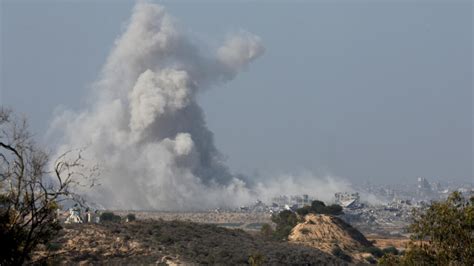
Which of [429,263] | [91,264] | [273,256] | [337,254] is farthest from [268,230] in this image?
[429,263]

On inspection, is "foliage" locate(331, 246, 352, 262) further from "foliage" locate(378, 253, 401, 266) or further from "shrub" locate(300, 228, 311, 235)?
"foliage" locate(378, 253, 401, 266)

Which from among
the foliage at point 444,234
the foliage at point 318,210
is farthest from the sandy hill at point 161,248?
the foliage at point 318,210

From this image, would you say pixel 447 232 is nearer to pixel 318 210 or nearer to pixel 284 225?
pixel 284 225

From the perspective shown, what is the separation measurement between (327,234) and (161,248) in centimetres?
2526

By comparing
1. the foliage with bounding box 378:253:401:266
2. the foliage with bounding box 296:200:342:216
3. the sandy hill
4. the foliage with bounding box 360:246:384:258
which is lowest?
the foliage with bounding box 378:253:401:266

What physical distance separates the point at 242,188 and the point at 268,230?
8274cm

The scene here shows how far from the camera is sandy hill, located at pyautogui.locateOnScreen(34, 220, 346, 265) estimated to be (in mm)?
39031

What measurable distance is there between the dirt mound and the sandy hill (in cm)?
1117

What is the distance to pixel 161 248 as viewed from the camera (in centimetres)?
4112

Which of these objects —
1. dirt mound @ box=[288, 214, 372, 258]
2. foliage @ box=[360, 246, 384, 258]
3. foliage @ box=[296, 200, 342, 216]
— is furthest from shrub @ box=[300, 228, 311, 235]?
foliage @ box=[296, 200, 342, 216]

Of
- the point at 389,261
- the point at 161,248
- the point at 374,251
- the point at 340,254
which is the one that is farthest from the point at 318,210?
the point at 389,261

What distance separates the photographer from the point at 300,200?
536 ft

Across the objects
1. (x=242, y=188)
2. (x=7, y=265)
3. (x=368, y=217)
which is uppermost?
(x=242, y=188)

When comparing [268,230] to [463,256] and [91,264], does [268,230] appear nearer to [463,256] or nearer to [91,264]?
[91,264]
